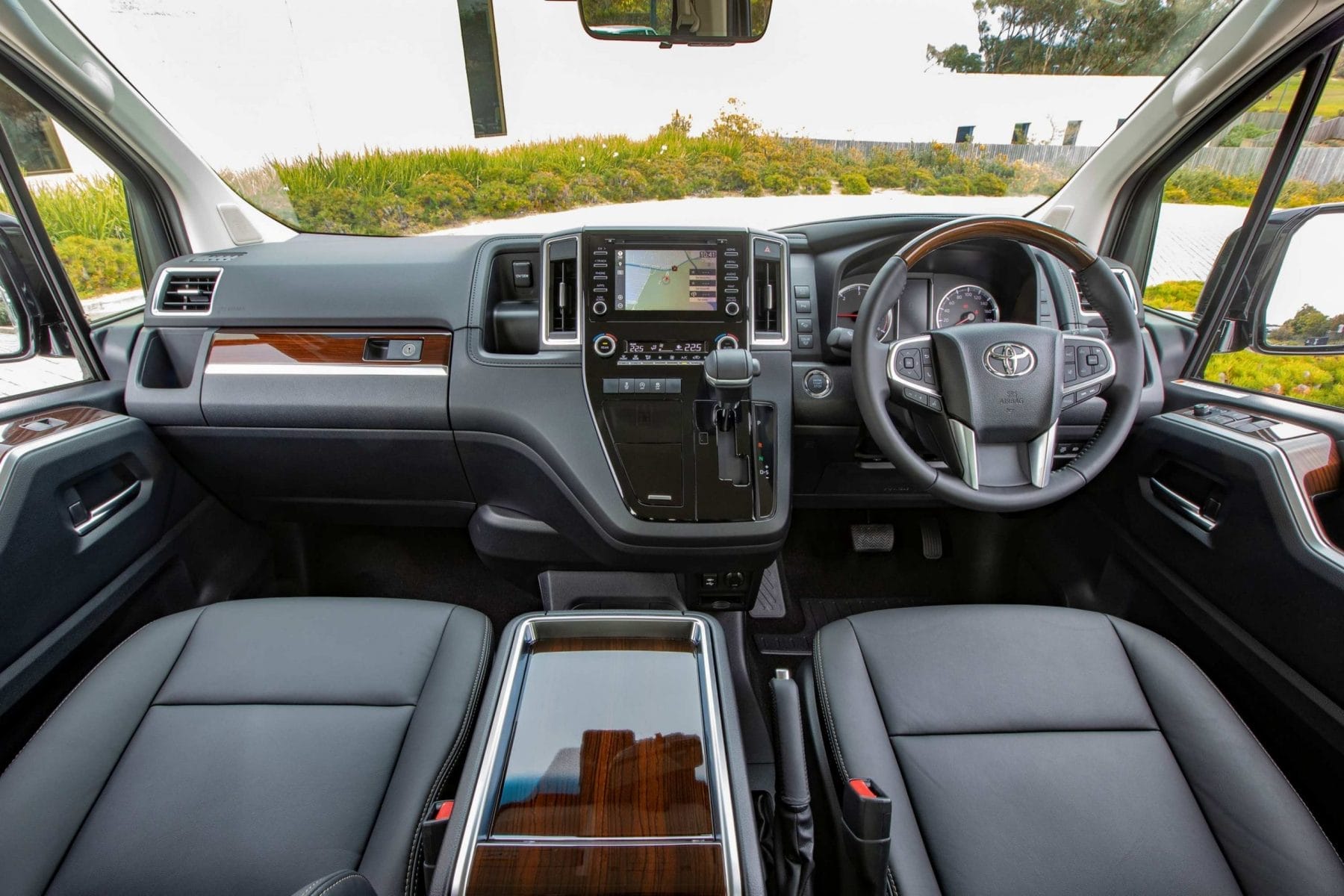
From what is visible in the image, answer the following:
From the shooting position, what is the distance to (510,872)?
3.02 ft

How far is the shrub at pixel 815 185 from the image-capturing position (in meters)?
2.16

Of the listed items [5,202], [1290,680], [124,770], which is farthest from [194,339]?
[1290,680]

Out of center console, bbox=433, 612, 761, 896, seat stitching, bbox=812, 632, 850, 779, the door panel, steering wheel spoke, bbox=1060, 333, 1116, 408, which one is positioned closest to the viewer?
center console, bbox=433, 612, 761, 896

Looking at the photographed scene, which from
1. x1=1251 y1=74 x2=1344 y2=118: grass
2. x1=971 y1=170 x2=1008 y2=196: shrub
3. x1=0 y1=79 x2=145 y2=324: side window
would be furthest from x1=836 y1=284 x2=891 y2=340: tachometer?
x1=0 y1=79 x2=145 y2=324: side window

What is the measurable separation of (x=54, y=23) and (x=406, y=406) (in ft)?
4.22

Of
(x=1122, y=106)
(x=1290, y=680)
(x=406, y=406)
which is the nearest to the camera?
(x=1290, y=680)

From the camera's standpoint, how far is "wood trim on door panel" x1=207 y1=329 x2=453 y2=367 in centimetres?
185

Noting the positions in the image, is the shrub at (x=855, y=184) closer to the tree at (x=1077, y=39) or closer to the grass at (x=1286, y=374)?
the tree at (x=1077, y=39)

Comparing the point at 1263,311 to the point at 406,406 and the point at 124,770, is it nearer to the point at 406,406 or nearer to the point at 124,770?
the point at 406,406

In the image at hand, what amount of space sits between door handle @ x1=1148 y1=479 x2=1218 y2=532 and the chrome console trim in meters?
1.26

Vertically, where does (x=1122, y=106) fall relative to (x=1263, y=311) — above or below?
above

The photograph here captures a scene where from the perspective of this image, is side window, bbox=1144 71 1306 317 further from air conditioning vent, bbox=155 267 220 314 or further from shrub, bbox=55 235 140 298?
shrub, bbox=55 235 140 298

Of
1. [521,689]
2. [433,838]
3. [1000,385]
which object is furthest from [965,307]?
[433,838]

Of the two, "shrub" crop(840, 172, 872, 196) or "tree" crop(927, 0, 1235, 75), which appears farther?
"shrub" crop(840, 172, 872, 196)
